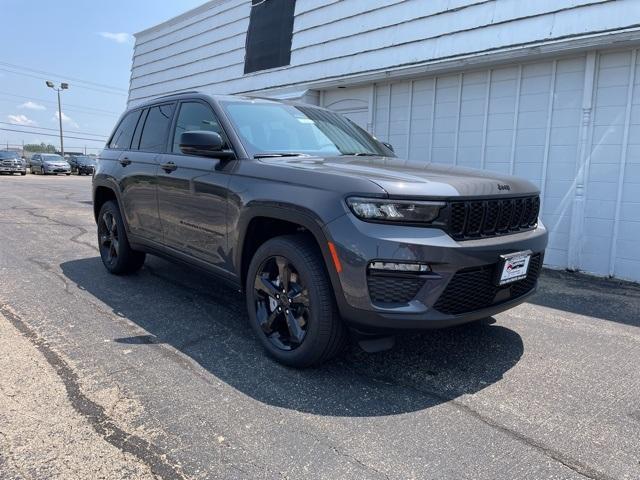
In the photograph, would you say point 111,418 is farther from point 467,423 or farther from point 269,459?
point 467,423

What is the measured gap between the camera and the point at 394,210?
2.75 metres

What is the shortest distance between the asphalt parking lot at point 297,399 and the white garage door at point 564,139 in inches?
69.3

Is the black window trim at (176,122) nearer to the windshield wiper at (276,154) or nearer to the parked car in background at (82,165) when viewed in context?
the windshield wiper at (276,154)

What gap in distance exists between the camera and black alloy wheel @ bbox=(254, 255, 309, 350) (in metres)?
3.16

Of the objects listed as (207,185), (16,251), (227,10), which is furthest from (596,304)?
(227,10)

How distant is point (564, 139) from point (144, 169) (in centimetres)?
510

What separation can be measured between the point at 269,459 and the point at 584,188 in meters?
5.50

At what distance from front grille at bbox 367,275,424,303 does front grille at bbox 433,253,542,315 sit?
16cm

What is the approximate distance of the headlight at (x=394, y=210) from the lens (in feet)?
9.00

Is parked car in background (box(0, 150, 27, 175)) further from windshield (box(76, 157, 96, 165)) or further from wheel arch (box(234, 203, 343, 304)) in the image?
wheel arch (box(234, 203, 343, 304))

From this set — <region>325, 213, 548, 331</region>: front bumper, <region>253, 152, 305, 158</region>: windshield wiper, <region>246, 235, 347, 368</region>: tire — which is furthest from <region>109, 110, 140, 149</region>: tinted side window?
<region>325, 213, 548, 331</region>: front bumper

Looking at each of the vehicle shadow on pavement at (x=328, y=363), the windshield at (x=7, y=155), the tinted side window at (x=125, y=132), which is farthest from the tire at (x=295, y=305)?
the windshield at (x=7, y=155)

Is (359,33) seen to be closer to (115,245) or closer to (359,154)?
(359,154)

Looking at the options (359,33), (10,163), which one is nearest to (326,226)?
(359,33)
